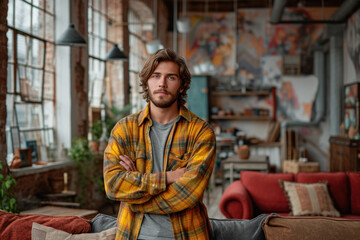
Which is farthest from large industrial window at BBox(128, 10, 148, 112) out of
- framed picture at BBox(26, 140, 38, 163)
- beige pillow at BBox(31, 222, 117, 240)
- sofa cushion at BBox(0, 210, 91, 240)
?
beige pillow at BBox(31, 222, 117, 240)

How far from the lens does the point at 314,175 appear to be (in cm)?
466

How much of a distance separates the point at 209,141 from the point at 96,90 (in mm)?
5612

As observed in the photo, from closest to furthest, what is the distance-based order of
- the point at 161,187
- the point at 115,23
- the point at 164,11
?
the point at 161,187
the point at 115,23
the point at 164,11

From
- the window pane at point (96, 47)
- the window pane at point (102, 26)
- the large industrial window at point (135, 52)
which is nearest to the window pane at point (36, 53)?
the window pane at point (96, 47)

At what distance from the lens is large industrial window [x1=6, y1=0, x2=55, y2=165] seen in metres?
4.74

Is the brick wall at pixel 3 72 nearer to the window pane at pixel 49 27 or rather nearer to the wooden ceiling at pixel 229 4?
the window pane at pixel 49 27

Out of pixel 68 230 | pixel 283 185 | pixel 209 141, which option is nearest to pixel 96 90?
pixel 283 185

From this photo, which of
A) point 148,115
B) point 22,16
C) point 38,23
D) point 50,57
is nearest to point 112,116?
point 50,57

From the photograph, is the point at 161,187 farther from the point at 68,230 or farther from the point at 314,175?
the point at 314,175

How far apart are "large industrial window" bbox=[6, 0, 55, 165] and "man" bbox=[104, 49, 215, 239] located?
9.88ft

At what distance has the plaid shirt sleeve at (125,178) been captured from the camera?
182cm

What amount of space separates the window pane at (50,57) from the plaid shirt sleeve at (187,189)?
4412mm

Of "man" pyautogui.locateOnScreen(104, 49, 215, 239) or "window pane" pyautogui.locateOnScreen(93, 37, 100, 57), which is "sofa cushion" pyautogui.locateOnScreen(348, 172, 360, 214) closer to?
"man" pyautogui.locateOnScreen(104, 49, 215, 239)

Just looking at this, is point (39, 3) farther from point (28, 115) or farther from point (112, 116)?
point (112, 116)
